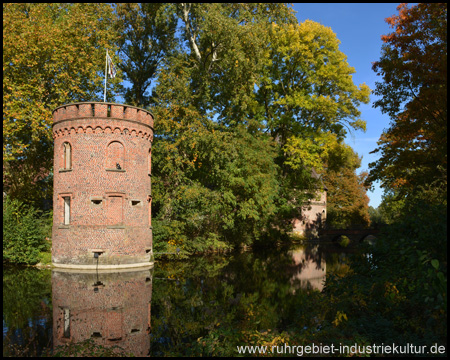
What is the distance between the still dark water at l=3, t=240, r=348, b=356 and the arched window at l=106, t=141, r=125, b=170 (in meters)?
5.15

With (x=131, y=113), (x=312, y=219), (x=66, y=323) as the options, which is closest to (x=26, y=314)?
(x=66, y=323)

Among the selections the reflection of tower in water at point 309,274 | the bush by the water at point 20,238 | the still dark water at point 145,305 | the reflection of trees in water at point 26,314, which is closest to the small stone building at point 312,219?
the reflection of tower in water at point 309,274

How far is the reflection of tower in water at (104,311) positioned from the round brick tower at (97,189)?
274 centimetres

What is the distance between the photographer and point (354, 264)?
8797 millimetres

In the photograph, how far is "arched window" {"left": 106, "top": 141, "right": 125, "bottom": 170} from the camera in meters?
18.3

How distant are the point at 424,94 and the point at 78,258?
653 inches

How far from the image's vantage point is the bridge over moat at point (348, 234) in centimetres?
3837

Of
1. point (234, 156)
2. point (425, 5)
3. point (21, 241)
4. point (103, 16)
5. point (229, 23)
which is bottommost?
point (21, 241)

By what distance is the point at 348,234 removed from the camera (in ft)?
131

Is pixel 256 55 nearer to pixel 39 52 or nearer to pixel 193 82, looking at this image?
pixel 193 82

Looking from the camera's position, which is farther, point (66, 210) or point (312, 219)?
point (312, 219)

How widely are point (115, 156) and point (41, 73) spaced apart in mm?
9668

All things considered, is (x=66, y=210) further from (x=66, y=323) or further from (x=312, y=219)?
(x=312, y=219)

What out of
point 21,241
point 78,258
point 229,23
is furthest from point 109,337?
point 229,23
